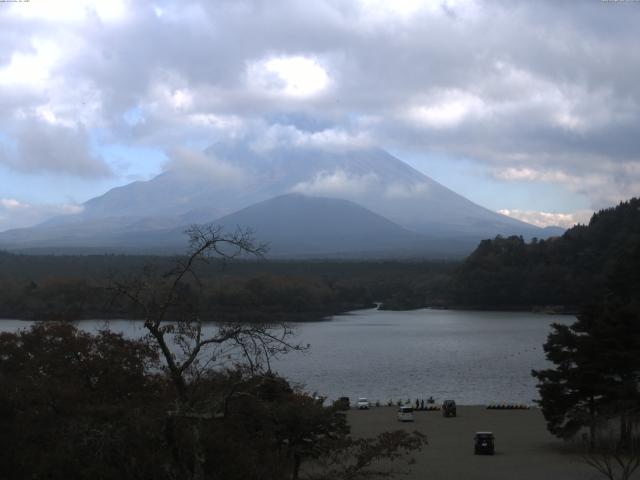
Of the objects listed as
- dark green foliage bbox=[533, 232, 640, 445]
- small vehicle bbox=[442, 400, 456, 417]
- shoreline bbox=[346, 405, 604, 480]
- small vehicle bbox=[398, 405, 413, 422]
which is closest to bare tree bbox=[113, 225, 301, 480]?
shoreline bbox=[346, 405, 604, 480]

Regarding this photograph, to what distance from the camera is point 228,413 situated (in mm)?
5664

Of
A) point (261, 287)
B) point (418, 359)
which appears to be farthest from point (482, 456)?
point (261, 287)

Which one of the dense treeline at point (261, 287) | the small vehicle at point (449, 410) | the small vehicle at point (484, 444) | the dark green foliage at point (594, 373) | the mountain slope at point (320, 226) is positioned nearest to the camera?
the dark green foliage at point (594, 373)

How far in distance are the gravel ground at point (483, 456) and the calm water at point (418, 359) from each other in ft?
7.90

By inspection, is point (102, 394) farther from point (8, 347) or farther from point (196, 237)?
point (196, 237)

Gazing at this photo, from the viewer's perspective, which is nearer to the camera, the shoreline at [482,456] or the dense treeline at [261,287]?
the shoreline at [482,456]

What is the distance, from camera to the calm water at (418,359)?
21406 mm

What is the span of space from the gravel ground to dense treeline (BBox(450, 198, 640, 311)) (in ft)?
117

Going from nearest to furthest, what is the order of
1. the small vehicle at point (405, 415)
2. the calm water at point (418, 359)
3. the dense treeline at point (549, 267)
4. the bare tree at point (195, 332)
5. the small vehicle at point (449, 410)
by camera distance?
1. the bare tree at point (195, 332)
2. the small vehicle at point (405, 415)
3. the small vehicle at point (449, 410)
4. the calm water at point (418, 359)
5. the dense treeline at point (549, 267)

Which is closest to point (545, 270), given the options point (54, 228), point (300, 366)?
point (300, 366)

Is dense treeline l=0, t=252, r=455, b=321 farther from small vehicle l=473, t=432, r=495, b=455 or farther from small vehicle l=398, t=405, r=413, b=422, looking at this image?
small vehicle l=473, t=432, r=495, b=455

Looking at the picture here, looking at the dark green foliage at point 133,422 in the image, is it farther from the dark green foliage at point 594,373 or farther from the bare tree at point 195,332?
the dark green foliage at point 594,373

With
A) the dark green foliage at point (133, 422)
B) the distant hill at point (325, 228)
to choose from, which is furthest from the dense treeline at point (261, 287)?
the distant hill at point (325, 228)

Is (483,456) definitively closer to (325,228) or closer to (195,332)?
(195,332)
